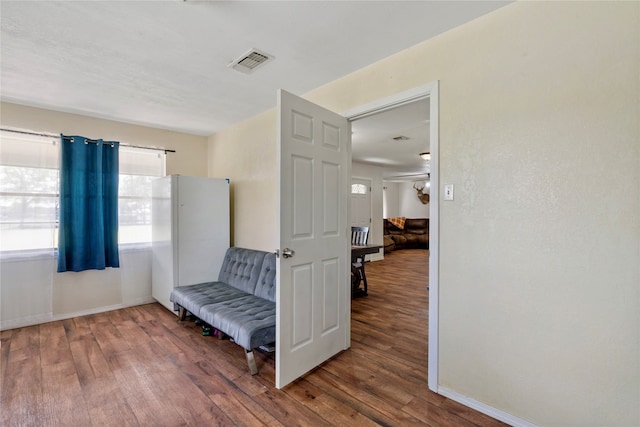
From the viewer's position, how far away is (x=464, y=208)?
1912mm

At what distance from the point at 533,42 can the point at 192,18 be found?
1.98 meters

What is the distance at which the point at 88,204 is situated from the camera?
11.6ft

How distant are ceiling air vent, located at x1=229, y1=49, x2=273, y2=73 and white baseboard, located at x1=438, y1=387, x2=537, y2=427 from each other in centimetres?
270

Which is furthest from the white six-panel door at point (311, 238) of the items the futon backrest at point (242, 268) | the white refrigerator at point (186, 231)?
the white refrigerator at point (186, 231)

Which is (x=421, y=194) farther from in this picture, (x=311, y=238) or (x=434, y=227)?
(x=311, y=238)

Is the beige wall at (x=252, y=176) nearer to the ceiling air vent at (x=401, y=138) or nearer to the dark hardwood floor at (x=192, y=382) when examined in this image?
the dark hardwood floor at (x=192, y=382)

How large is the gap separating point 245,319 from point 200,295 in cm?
93

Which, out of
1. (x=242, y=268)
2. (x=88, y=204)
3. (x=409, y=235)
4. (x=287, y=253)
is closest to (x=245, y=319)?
(x=287, y=253)

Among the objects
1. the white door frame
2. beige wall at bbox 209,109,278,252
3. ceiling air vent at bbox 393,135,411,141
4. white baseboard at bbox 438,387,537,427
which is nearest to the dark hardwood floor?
white baseboard at bbox 438,387,537,427

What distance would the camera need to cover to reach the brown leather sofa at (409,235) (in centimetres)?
918

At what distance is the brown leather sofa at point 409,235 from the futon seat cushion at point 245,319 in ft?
20.6

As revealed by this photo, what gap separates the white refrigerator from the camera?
11.4 ft

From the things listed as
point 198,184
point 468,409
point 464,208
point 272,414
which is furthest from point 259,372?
point 198,184

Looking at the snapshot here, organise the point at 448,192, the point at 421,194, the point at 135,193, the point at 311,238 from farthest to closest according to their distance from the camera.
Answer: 1. the point at 421,194
2. the point at 135,193
3. the point at 311,238
4. the point at 448,192
